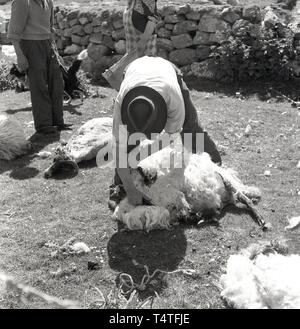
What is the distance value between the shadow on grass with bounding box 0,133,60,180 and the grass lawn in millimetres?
13

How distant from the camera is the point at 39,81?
6.57m

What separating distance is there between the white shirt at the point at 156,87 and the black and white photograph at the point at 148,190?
0.01 metres

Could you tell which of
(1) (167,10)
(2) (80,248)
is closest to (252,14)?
(1) (167,10)

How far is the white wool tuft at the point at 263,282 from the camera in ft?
9.51

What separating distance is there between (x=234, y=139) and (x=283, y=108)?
1.69 m

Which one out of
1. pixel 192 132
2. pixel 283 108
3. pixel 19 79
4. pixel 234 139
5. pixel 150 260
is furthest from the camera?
pixel 19 79

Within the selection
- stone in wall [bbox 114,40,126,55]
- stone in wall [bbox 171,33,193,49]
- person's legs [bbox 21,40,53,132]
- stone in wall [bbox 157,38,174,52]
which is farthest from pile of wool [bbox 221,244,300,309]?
stone in wall [bbox 114,40,126,55]

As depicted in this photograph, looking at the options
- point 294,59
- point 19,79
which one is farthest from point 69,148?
point 294,59

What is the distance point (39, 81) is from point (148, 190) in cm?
313

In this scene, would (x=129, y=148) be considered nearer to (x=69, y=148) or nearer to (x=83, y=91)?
(x=69, y=148)

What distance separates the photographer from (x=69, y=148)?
18.9 ft

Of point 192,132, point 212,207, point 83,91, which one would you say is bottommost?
point 83,91

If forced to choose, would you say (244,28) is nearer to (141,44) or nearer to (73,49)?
(141,44)
